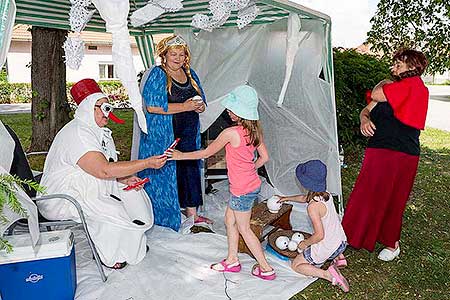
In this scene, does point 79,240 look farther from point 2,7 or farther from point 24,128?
point 24,128

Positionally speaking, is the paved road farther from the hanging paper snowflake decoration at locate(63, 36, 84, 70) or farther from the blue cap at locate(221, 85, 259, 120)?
the hanging paper snowflake decoration at locate(63, 36, 84, 70)

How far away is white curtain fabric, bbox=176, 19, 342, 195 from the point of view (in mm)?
3975

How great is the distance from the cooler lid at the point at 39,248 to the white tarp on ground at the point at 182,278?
42 centimetres

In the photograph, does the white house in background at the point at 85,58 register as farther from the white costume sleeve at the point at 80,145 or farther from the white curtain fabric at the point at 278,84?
the white costume sleeve at the point at 80,145

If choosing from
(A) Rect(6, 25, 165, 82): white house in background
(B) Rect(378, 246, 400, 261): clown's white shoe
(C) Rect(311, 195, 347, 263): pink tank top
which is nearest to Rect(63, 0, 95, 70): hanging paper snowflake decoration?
(C) Rect(311, 195, 347, 263): pink tank top

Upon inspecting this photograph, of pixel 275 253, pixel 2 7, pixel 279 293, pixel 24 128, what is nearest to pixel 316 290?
pixel 279 293

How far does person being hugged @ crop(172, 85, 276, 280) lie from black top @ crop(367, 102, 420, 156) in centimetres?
90

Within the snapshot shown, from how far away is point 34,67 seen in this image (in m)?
5.91

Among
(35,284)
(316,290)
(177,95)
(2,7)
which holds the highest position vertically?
(2,7)

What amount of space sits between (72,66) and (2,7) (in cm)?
56

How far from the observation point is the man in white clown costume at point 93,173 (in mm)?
2787

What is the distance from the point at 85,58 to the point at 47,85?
542 inches

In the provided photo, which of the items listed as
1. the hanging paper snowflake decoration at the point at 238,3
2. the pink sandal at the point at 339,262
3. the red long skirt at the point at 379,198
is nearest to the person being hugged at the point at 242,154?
the pink sandal at the point at 339,262

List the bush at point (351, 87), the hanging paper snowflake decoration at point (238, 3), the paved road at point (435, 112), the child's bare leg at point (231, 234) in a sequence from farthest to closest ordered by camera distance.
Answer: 1. the paved road at point (435, 112)
2. the bush at point (351, 87)
3. the hanging paper snowflake decoration at point (238, 3)
4. the child's bare leg at point (231, 234)
